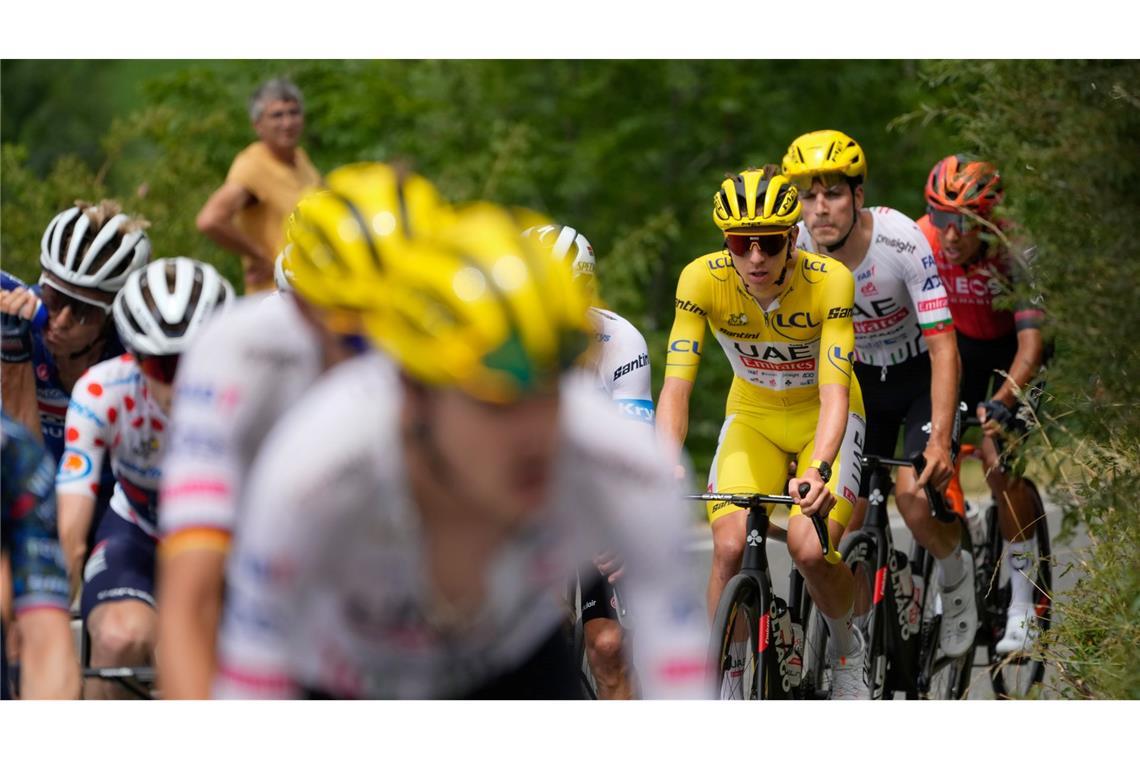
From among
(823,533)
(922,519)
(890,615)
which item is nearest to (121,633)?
(823,533)

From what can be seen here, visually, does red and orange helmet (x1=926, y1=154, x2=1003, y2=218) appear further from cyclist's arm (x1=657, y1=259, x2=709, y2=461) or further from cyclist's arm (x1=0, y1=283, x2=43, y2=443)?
cyclist's arm (x1=0, y1=283, x2=43, y2=443)

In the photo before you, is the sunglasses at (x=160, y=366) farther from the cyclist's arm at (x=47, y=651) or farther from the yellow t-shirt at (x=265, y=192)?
the yellow t-shirt at (x=265, y=192)

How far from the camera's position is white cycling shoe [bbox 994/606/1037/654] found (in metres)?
7.92

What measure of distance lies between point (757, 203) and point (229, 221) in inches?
130

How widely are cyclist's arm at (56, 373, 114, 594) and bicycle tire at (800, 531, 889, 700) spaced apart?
118 inches

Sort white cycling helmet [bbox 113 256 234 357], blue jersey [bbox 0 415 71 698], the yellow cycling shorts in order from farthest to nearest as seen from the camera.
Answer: the yellow cycling shorts, white cycling helmet [bbox 113 256 234 357], blue jersey [bbox 0 415 71 698]

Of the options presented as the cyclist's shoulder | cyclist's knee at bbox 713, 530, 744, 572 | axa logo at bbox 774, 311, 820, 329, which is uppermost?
the cyclist's shoulder

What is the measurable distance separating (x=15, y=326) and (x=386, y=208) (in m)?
3.31

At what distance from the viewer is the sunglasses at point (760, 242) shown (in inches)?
268

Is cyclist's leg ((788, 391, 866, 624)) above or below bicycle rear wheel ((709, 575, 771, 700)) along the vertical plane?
above

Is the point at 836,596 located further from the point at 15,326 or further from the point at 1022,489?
the point at 15,326

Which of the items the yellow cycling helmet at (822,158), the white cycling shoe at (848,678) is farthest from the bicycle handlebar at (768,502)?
the yellow cycling helmet at (822,158)

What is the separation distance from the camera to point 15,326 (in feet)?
21.4

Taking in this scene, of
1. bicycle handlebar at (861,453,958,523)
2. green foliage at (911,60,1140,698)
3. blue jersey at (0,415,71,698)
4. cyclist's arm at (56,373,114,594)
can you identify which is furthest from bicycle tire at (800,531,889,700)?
blue jersey at (0,415,71,698)
